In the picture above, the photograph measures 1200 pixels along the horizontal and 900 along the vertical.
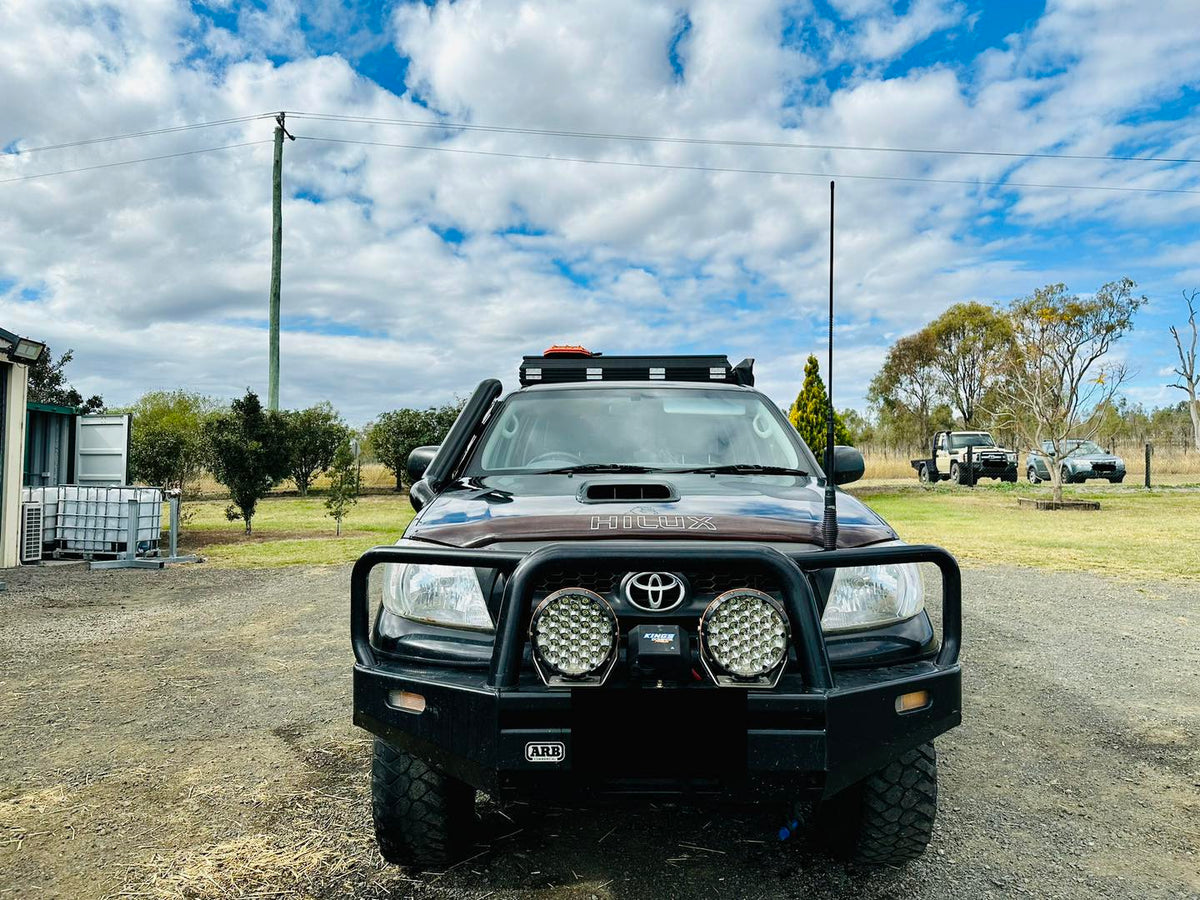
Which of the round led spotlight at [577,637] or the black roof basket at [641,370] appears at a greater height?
the black roof basket at [641,370]

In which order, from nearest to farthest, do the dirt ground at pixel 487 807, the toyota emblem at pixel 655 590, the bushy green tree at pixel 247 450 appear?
the toyota emblem at pixel 655 590 → the dirt ground at pixel 487 807 → the bushy green tree at pixel 247 450

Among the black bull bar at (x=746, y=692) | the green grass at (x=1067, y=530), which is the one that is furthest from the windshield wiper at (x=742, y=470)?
the green grass at (x=1067, y=530)

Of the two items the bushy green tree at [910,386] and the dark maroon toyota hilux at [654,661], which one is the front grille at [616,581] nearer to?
the dark maroon toyota hilux at [654,661]

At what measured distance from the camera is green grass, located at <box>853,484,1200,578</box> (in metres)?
10.3

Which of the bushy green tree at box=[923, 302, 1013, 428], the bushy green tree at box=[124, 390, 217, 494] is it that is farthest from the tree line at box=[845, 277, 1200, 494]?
the bushy green tree at box=[124, 390, 217, 494]

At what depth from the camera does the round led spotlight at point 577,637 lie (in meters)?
2.00

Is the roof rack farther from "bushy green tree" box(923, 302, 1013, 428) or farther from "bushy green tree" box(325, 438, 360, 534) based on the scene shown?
"bushy green tree" box(923, 302, 1013, 428)

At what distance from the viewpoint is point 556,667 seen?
201 cm

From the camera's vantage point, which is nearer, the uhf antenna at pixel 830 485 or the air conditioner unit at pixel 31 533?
the uhf antenna at pixel 830 485

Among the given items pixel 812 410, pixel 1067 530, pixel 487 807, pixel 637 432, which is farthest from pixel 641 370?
pixel 812 410

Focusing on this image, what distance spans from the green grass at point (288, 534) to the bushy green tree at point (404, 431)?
11.0 feet

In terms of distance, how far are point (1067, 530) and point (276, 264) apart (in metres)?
22.2

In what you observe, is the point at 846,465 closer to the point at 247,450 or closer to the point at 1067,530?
the point at 1067,530

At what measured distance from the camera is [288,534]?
14.5 m
